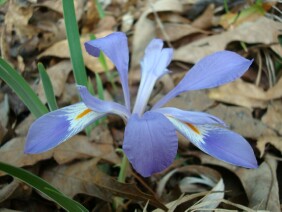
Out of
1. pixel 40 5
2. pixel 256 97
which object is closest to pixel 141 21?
pixel 40 5

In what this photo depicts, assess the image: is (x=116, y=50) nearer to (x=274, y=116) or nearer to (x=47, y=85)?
(x=47, y=85)

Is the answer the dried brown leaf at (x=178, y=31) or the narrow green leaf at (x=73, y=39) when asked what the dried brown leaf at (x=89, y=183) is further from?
the dried brown leaf at (x=178, y=31)

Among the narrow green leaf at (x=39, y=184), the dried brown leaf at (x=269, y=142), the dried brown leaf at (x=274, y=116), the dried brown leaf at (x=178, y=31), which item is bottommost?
the dried brown leaf at (x=274, y=116)

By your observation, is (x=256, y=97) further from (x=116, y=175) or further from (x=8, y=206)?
(x=8, y=206)

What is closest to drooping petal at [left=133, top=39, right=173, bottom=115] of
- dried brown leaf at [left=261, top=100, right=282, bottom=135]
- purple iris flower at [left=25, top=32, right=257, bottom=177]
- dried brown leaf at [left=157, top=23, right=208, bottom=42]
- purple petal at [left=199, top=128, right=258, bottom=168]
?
purple iris flower at [left=25, top=32, right=257, bottom=177]

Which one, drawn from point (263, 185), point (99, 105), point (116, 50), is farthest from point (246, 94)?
point (99, 105)

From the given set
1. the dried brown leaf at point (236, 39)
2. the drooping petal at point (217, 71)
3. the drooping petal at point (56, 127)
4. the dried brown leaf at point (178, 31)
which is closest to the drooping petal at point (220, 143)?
the drooping petal at point (217, 71)
